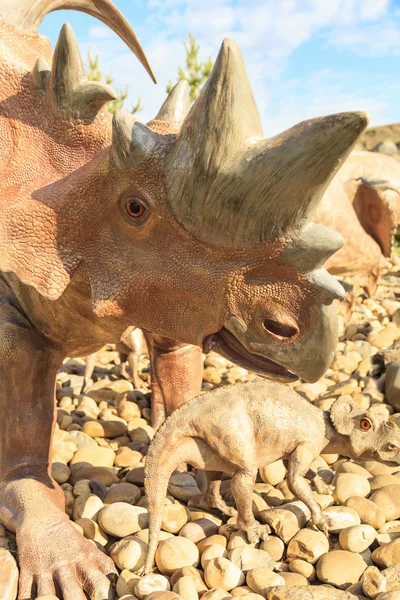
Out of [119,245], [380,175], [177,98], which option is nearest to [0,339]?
[119,245]

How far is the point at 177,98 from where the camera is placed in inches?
76.9

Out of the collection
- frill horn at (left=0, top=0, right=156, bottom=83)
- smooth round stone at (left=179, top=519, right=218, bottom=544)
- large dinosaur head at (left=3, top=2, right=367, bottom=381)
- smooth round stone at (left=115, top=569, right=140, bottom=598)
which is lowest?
smooth round stone at (left=115, top=569, right=140, bottom=598)

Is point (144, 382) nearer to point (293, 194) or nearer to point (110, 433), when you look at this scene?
point (110, 433)

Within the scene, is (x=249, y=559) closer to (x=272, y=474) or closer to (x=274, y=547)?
(x=274, y=547)

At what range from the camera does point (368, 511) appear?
2.29 metres

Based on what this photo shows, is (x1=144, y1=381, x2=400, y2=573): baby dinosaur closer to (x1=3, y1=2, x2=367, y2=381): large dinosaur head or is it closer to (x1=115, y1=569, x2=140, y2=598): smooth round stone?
(x1=115, y1=569, x2=140, y2=598): smooth round stone

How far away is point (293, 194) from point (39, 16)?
161cm

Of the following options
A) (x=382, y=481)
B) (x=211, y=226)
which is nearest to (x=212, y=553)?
(x=382, y=481)

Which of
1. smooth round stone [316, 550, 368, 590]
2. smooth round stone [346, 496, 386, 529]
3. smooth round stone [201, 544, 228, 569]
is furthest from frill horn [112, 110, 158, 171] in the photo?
smooth round stone [346, 496, 386, 529]

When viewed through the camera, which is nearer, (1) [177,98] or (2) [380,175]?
(1) [177,98]

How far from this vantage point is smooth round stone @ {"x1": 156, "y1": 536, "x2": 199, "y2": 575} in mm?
2018

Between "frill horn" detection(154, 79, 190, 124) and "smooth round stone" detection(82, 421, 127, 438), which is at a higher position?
"frill horn" detection(154, 79, 190, 124)

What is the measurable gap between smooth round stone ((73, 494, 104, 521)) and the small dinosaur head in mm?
973

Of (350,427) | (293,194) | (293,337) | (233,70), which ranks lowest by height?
(350,427)
